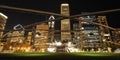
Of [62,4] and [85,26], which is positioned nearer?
[85,26]

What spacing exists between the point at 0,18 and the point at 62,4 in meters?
37.7

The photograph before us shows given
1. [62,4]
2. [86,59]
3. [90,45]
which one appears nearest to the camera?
[86,59]

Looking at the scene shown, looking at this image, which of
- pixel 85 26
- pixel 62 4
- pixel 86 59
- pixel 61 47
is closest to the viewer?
pixel 86 59

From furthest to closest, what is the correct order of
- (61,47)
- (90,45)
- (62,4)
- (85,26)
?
(62,4)
(85,26)
(90,45)
(61,47)

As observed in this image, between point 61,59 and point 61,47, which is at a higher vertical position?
point 61,59

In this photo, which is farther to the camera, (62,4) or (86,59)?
(62,4)

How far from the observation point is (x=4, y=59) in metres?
1.55

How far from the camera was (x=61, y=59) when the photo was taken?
1.55 meters

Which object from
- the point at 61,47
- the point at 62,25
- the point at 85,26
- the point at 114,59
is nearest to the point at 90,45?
the point at 85,26

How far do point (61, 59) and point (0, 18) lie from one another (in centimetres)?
7869

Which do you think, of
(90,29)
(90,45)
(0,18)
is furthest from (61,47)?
(90,29)

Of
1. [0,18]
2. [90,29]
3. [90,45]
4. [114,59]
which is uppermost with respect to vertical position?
[114,59]

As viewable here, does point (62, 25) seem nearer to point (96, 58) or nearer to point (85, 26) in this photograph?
point (85, 26)

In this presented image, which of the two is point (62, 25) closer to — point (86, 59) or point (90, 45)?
point (90, 45)
